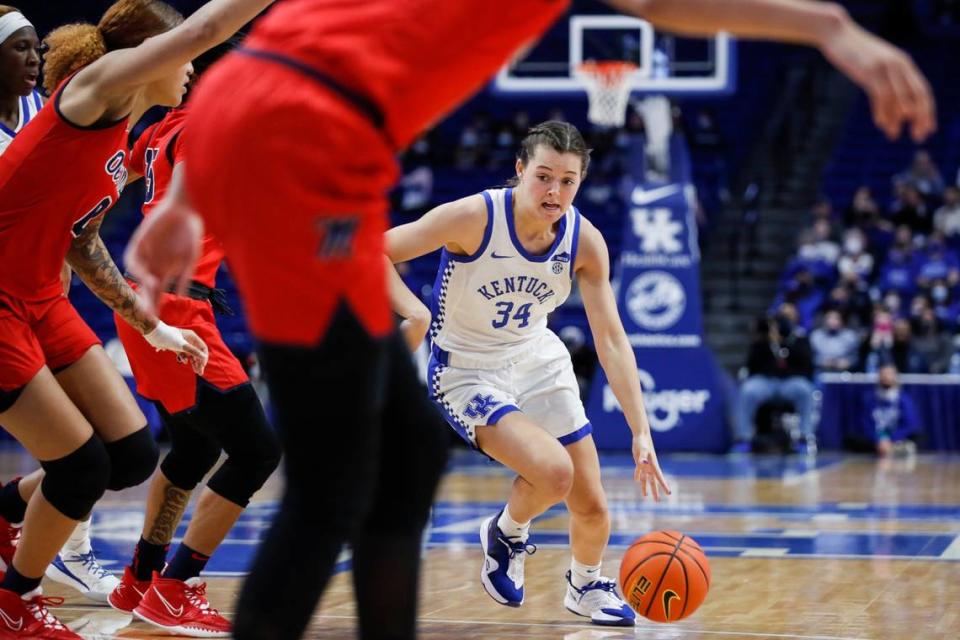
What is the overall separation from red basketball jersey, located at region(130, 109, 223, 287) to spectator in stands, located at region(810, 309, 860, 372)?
11358 millimetres

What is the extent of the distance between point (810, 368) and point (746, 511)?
5.95 meters

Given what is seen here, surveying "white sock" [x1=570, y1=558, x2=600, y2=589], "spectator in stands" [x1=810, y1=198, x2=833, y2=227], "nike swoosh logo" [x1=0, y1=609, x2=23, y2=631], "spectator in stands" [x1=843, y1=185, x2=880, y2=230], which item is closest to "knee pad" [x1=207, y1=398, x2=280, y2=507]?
"nike swoosh logo" [x1=0, y1=609, x2=23, y2=631]

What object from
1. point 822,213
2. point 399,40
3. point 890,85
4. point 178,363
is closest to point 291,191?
point 399,40

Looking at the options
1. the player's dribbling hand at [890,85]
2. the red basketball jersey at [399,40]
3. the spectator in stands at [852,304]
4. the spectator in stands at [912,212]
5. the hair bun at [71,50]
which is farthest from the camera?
the spectator in stands at [912,212]

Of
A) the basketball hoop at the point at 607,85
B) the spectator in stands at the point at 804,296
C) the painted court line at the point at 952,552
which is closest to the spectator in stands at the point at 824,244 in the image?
the spectator in stands at the point at 804,296

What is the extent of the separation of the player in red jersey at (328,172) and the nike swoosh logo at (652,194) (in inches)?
478

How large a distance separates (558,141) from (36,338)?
198cm

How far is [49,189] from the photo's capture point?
3.87m

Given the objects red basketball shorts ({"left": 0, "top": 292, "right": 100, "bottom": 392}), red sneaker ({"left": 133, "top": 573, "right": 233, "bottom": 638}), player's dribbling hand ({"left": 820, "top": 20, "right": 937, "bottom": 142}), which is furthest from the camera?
red sneaker ({"left": 133, "top": 573, "right": 233, "bottom": 638})

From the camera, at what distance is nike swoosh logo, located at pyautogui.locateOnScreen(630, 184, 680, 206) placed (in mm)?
14359

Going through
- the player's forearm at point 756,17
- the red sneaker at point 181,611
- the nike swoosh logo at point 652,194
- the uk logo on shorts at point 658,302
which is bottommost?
the uk logo on shorts at point 658,302

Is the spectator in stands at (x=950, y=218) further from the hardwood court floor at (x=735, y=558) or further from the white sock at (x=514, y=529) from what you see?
the white sock at (x=514, y=529)

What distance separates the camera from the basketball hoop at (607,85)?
14.1 m

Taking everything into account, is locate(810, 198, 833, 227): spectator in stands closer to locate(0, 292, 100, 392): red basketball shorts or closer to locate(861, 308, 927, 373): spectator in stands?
locate(861, 308, 927, 373): spectator in stands
